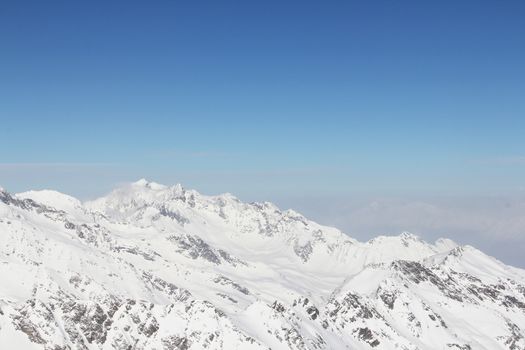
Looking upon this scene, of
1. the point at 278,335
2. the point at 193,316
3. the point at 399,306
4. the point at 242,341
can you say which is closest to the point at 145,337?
the point at 193,316

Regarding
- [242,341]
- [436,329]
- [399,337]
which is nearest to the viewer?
[242,341]

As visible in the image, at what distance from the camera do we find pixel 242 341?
117 metres

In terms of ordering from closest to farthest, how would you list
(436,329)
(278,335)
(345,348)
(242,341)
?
1. (242,341)
2. (278,335)
3. (345,348)
4. (436,329)

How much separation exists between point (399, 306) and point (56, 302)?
329 feet

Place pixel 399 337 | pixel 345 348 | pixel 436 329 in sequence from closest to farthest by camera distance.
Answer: pixel 345 348 < pixel 399 337 < pixel 436 329

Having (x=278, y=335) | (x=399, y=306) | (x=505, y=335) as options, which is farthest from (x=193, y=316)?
(x=505, y=335)

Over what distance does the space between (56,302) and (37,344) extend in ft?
44.3

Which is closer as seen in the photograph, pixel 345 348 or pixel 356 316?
pixel 345 348

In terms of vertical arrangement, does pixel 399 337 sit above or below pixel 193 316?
below

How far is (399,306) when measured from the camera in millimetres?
179375

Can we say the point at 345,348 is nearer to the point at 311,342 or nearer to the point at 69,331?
the point at 311,342

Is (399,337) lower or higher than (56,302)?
lower

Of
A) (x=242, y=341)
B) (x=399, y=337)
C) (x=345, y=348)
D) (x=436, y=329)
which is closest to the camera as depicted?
(x=242, y=341)

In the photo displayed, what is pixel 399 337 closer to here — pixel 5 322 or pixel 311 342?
pixel 311 342
